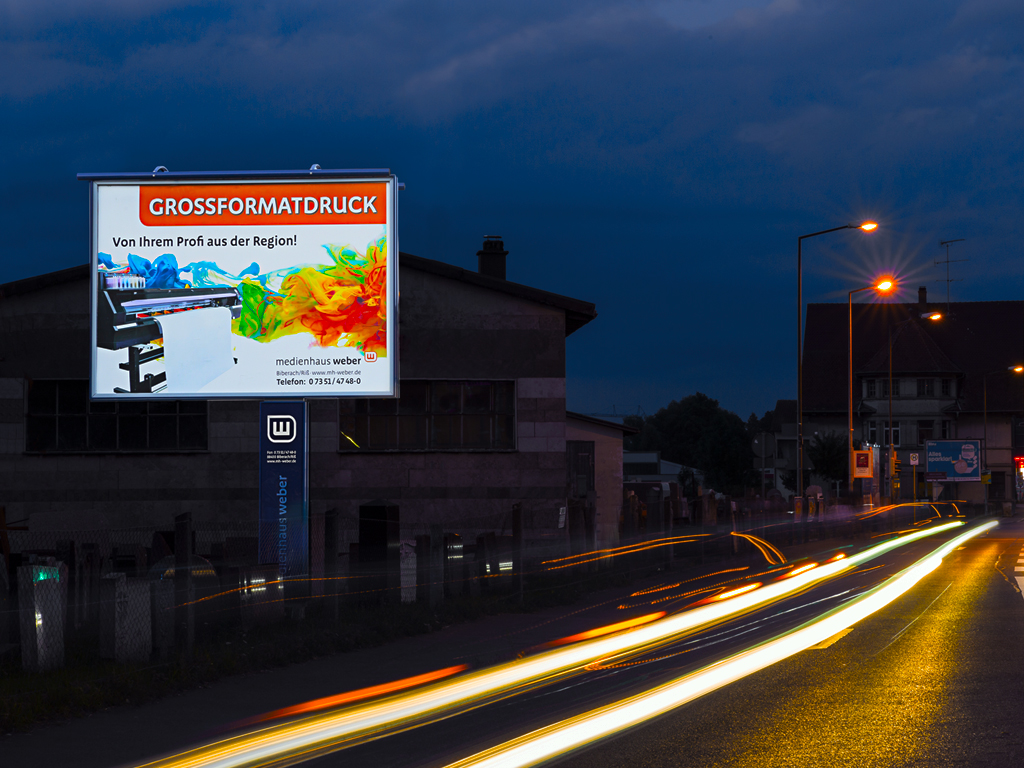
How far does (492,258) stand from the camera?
30.4m

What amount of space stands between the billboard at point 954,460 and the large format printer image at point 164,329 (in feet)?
186

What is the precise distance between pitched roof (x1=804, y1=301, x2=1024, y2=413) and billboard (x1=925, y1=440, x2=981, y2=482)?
16.9m

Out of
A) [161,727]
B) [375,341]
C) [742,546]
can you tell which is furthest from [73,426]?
[161,727]

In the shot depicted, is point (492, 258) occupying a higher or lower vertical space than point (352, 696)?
higher

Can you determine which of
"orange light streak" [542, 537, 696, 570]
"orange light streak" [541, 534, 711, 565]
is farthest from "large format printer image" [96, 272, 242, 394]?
"orange light streak" [542, 537, 696, 570]

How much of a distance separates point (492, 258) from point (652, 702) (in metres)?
23.0

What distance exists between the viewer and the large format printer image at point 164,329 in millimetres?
15570

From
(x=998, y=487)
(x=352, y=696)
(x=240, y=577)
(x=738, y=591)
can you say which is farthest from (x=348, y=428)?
(x=998, y=487)

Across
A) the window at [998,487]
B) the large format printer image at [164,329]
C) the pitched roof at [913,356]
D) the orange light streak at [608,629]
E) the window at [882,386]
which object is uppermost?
the pitched roof at [913,356]

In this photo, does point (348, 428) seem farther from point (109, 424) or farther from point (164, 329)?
point (164, 329)

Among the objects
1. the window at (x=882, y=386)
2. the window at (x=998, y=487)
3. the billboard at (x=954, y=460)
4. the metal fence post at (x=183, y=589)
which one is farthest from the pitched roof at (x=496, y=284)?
the window at (x=998, y=487)

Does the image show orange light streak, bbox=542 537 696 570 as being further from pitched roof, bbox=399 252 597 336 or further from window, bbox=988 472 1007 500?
window, bbox=988 472 1007 500

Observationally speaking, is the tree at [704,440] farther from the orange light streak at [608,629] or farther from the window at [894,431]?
the orange light streak at [608,629]

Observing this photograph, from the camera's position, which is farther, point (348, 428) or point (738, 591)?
point (348, 428)
